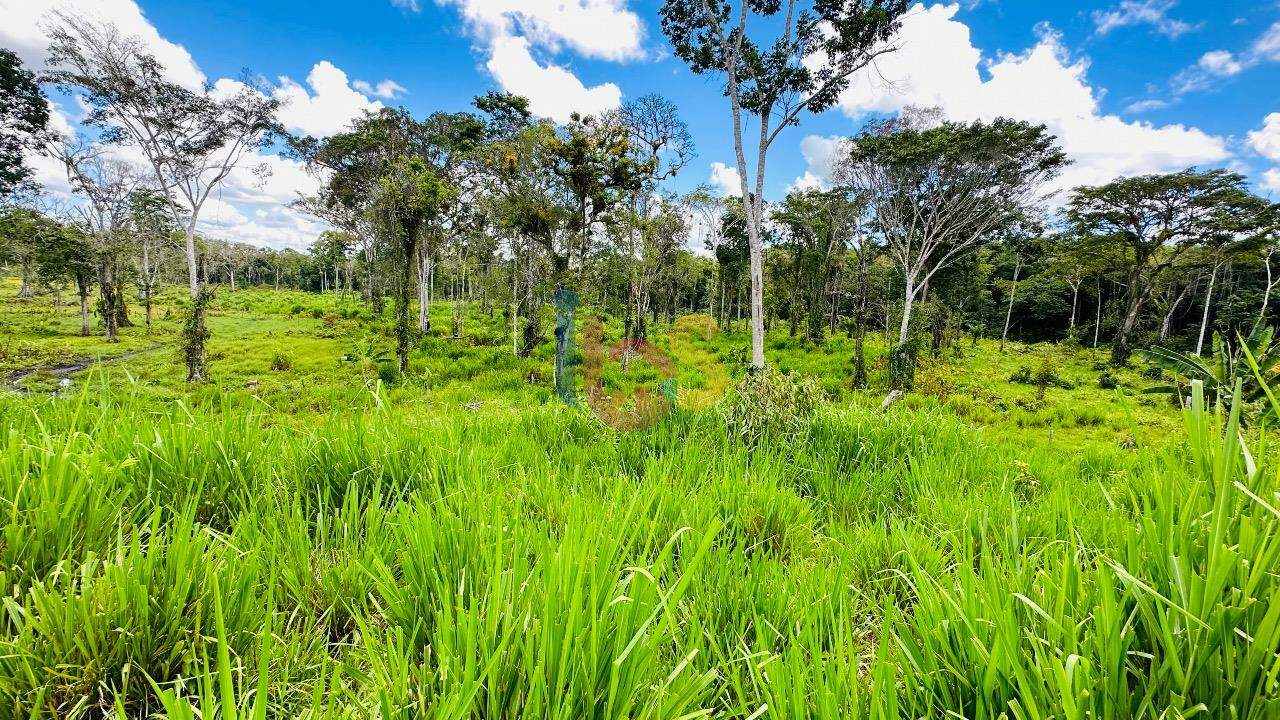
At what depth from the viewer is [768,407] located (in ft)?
15.2

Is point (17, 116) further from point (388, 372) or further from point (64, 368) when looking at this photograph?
point (388, 372)

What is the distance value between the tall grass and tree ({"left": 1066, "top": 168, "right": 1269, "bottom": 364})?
3014cm

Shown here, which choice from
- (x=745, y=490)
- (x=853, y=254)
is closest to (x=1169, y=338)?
(x=853, y=254)

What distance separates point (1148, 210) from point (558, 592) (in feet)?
109

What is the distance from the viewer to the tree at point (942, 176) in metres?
16.3

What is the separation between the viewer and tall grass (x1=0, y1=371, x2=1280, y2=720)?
2.73 feet

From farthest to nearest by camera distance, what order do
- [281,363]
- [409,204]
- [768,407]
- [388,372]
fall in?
[281,363] < [409,204] < [388,372] < [768,407]

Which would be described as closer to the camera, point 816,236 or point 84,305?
point 84,305

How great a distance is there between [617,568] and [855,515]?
81.1 inches

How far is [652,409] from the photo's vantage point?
3928 mm

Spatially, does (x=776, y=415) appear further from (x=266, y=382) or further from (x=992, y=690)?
(x=266, y=382)

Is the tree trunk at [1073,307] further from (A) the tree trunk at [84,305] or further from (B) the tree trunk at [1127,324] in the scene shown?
(A) the tree trunk at [84,305]

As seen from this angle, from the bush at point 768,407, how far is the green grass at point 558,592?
1794mm

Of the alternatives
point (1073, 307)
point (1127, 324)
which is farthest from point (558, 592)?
point (1073, 307)
